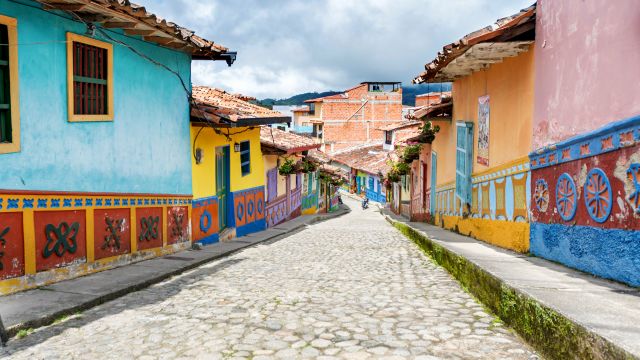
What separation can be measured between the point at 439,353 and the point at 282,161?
1621 centimetres

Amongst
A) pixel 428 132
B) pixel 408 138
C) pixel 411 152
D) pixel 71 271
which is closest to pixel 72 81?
pixel 71 271

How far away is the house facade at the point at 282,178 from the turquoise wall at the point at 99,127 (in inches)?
271

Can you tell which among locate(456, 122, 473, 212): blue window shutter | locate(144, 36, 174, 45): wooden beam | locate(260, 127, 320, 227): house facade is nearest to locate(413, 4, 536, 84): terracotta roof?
locate(456, 122, 473, 212): blue window shutter

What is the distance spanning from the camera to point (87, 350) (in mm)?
4332

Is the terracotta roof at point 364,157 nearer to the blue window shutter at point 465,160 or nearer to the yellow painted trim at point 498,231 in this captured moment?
the blue window shutter at point 465,160

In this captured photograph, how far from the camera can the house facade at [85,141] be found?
6.15m

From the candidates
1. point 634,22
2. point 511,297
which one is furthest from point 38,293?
point 634,22

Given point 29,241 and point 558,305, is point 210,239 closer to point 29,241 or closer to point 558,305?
point 29,241

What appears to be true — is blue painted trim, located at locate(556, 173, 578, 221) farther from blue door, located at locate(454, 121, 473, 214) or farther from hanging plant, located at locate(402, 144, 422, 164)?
hanging plant, located at locate(402, 144, 422, 164)

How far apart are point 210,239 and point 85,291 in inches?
216

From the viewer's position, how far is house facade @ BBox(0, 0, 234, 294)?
6148mm

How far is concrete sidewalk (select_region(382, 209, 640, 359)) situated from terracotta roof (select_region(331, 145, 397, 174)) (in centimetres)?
3448

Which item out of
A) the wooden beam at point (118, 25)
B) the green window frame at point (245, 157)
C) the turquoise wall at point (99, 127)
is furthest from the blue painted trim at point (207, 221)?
the wooden beam at point (118, 25)

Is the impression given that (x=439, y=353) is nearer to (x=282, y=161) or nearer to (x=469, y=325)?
(x=469, y=325)
